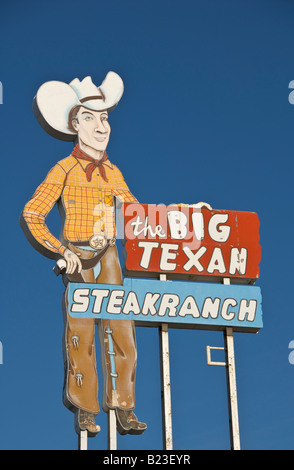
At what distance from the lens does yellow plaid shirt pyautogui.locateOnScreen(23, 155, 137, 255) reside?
27.2m

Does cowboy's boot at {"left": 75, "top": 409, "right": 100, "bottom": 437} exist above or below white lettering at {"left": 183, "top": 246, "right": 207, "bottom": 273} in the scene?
below

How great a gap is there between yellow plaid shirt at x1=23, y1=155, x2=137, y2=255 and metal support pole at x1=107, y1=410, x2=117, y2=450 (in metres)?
3.89

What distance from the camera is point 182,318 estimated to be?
26906mm

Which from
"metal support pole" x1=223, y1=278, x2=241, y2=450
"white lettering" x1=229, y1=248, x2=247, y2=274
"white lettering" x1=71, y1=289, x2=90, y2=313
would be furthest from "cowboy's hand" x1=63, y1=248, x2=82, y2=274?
"metal support pole" x1=223, y1=278, x2=241, y2=450

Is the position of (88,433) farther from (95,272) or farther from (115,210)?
(115,210)

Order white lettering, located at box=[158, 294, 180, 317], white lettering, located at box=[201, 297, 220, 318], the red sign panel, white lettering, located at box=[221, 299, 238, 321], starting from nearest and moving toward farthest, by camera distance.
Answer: white lettering, located at box=[158, 294, 180, 317] < white lettering, located at box=[201, 297, 220, 318] < white lettering, located at box=[221, 299, 238, 321] < the red sign panel

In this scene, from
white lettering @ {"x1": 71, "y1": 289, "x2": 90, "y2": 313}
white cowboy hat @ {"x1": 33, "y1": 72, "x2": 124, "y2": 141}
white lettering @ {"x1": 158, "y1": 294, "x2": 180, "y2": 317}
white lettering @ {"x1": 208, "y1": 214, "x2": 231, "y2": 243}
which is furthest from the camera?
white cowboy hat @ {"x1": 33, "y1": 72, "x2": 124, "y2": 141}

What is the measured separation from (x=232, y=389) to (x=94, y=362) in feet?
10.5

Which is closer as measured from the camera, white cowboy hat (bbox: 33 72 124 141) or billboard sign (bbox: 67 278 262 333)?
billboard sign (bbox: 67 278 262 333)

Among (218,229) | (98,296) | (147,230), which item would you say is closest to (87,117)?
(147,230)

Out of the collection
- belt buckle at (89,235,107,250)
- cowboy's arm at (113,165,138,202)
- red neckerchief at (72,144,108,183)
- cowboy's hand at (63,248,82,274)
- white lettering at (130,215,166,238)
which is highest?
red neckerchief at (72,144,108,183)

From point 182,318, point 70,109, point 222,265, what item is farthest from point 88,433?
point 70,109

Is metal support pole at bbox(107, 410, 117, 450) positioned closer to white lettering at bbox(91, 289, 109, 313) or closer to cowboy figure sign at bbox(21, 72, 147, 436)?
cowboy figure sign at bbox(21, 72, 147, 436)

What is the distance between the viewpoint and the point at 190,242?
91.0 ft
